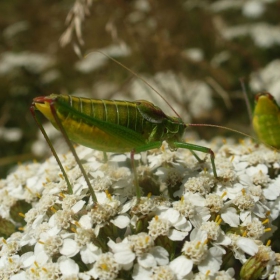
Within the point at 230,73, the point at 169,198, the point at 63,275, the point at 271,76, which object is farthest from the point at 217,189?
the point at 230,73

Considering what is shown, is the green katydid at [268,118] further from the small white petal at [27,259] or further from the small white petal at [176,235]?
the small white petal at [27,259]

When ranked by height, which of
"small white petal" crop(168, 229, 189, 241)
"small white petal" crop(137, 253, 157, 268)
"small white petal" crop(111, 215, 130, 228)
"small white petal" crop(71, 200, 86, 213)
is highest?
"small white petal" crop(71, 200, 86, 213)

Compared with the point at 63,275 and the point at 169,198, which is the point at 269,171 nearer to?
the point at 169,198

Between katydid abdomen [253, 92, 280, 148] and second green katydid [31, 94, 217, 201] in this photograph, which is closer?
second green katydid [31, 94, 217, 201]

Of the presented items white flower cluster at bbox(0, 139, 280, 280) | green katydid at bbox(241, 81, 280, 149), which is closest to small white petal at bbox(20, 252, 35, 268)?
white flower cluster at bbox(0, 139, 280, 280)

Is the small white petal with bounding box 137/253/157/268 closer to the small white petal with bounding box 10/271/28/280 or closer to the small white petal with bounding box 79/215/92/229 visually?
the small white petal with bounding box 79/215/92/229

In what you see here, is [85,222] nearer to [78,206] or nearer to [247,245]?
[78,206]

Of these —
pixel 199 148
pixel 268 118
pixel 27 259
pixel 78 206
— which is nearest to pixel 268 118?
pixel 268 118
